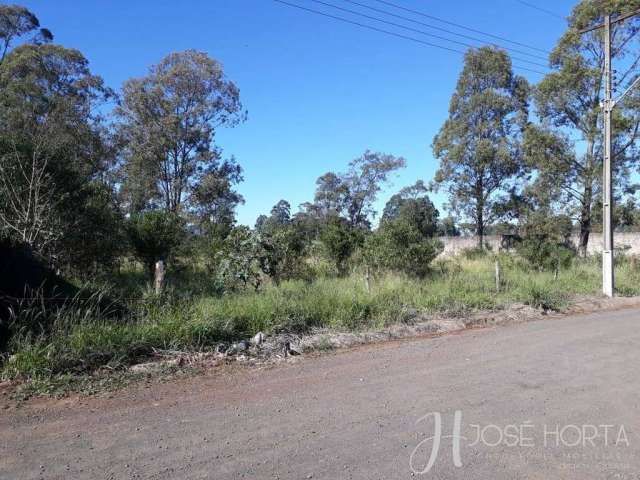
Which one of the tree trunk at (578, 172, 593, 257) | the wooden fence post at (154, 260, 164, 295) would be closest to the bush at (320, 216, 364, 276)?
the wooden fence post at (154, 260, 164, 295)

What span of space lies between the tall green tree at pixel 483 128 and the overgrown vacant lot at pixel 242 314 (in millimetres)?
17917

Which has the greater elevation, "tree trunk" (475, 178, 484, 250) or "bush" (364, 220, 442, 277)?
"tree trunk" (475, 178, 484, 250)

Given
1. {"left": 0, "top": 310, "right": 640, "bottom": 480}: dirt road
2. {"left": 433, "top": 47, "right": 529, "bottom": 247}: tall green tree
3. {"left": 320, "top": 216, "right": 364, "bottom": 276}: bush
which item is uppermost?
{"left": 433, "top": 47, "right": 529, "bottom": 247}: tall green tree

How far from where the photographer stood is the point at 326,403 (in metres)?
5.00

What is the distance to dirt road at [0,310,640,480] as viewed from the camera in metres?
3.61

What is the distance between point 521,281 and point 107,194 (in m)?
12.0

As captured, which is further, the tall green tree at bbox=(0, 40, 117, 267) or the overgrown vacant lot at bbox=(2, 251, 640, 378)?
the tall green tree at bbox=(0, 40, 117, 267)

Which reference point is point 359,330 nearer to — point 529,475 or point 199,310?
point 199,310

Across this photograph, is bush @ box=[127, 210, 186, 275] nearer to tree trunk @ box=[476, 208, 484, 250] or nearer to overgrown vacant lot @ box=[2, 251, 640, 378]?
overgrown vacant lot @ box=[2, 251, 640, 378]

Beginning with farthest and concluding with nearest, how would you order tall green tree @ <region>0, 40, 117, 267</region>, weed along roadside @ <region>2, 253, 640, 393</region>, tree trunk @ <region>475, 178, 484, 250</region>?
tree trunk @ <region>475, 178, 484, 250</region> < tall green tree @ <region>0, 40, 117, 267</region> < weed along roadside @ <region>2, 253, 640, 393</region>

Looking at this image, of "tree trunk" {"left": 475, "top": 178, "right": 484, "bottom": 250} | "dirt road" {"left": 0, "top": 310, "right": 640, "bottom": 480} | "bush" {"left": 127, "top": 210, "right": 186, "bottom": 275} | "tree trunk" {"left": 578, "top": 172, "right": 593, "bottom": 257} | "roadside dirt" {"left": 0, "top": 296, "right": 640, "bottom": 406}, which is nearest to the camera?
"dirt road" {"left": 0, "top": 310, "right": 640, "bottom": 480}

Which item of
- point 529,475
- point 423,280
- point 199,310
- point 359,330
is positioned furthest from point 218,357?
point 423,280

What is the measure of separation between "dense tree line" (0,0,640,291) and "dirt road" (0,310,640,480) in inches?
207

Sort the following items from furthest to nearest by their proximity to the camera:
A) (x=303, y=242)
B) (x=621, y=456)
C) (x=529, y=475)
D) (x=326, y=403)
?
1. (x=303, y=242)
2. (x=326, y=403)
3. (x=621, y=456)
4. (x=529, y=475)
